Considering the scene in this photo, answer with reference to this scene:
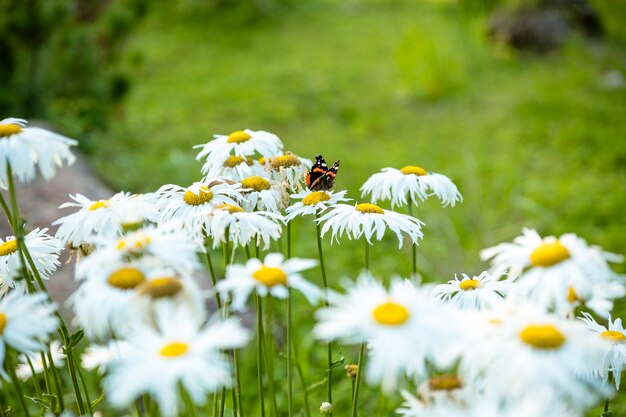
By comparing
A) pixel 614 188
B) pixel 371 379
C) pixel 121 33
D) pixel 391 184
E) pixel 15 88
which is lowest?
pixel 371 379

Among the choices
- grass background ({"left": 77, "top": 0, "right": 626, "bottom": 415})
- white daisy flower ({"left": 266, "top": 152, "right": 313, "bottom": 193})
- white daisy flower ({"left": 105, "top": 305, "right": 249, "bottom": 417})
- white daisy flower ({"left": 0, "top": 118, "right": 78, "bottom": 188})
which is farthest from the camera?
grass background ({"left": 77, "top": 0, "right": 626, "bottom": 415})

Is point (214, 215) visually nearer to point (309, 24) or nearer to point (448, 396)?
point (448, 396)

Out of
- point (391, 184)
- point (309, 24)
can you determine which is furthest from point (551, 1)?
point (391, 184)

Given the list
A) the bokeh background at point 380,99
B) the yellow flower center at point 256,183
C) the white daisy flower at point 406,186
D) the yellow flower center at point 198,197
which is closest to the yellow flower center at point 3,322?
the yellow flower center at point 198,197

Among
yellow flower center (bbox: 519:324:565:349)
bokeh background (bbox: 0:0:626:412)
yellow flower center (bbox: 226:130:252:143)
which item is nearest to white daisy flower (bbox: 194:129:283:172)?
yellow flower center (bbox: 226:130:252:143)

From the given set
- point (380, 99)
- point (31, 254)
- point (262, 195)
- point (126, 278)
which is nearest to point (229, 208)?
point (262, 195)

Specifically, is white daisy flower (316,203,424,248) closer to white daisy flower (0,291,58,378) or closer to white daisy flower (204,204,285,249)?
white daisy flower (204,204,285,249)
